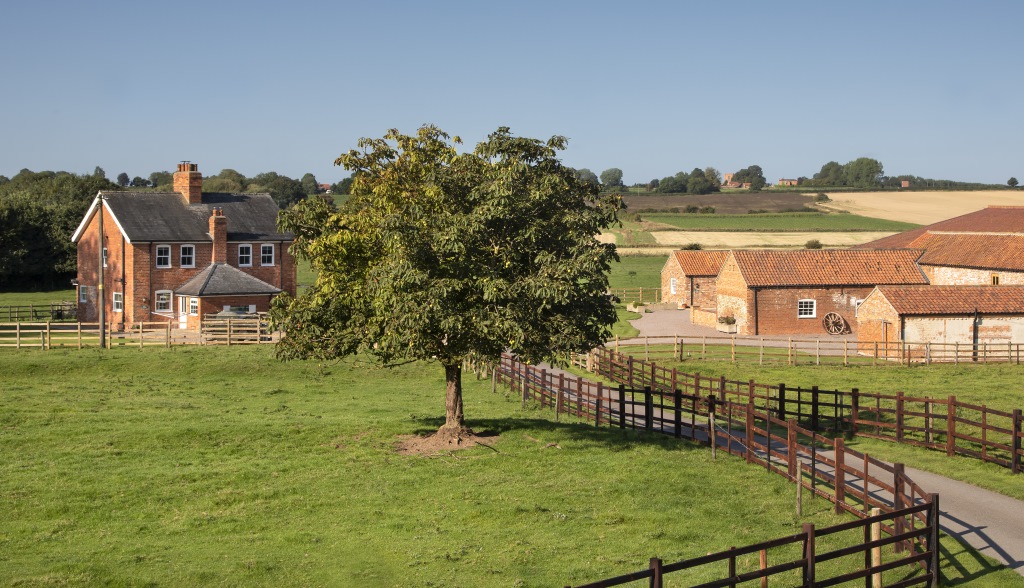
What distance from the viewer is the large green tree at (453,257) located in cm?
2050

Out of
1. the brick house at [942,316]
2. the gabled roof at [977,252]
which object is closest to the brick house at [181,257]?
the brick house at [942,316]

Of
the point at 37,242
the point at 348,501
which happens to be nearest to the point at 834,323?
the point at 348,501

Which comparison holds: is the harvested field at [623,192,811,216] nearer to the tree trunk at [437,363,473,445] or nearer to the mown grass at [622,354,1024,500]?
the mown grass at [622,354,1024,500]

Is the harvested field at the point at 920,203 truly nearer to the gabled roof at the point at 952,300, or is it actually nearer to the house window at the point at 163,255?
the gabled roof at the point at 952,300

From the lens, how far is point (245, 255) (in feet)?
182

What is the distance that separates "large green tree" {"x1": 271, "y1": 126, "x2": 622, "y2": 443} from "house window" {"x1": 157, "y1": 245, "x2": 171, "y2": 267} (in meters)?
32.8

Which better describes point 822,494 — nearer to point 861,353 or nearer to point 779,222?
point 861,353

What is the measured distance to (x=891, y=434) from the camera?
25906mm

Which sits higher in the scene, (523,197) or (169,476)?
(523,197)

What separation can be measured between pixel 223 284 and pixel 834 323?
33921 mm

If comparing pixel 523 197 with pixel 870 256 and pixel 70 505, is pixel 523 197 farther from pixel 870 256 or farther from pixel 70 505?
pixel 870 256

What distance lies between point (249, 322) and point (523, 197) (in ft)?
87.3

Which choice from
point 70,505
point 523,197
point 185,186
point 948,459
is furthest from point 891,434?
point 185,186

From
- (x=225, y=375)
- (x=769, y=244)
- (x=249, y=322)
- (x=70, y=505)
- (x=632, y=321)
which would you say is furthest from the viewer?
(x=769, y=244)
